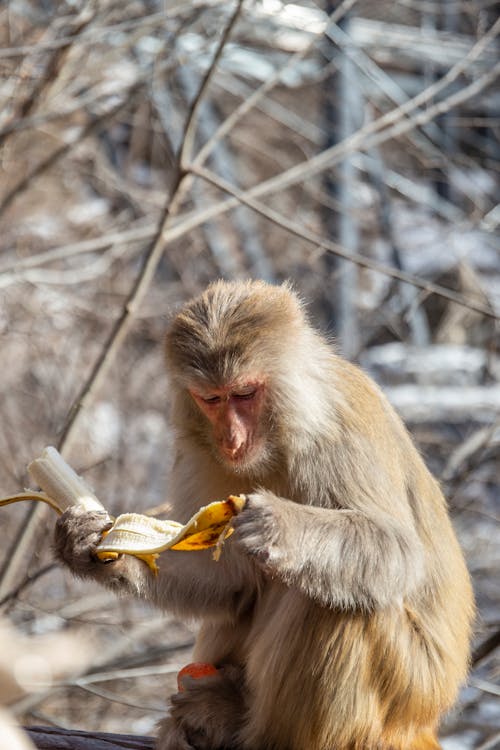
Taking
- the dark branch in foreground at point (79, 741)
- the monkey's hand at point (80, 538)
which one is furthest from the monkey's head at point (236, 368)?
the dark branch in foreground at point (79, 741)

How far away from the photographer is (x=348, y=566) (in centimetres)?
415

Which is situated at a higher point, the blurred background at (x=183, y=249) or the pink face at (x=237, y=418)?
the pink face at (x=237, y=418)

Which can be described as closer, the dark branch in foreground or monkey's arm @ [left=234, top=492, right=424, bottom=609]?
monkey's arm @ [left=234, top=492, right=424, bottom=609]

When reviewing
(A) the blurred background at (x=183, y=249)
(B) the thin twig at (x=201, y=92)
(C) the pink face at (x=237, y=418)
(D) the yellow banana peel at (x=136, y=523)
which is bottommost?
(A) the blurred background at (x=183, y=249)

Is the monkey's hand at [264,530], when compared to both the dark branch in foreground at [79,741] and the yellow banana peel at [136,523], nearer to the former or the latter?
the yellow banana peel at [136,523]

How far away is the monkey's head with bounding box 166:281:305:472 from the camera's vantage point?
429 cm

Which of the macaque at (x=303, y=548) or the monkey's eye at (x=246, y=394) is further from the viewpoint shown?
the monkey's eye at (x=246, y=394)

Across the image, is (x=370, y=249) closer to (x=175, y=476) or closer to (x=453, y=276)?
(x=453, y=276)

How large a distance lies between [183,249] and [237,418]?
7936 mm

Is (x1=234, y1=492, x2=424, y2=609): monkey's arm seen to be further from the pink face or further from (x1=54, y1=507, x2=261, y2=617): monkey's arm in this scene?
(x1=54, y1=507, x2=261, y2=617): monkey's arm

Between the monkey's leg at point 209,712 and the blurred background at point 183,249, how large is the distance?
1.74 m

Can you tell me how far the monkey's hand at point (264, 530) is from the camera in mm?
3887

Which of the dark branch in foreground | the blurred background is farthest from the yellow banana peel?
the blurred background

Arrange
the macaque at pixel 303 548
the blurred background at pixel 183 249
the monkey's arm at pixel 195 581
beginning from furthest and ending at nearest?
1. the blurred background at pixel 183 249
2. the monkey's arm at pixel 195 581
3. the macaque at pixel 303 548
